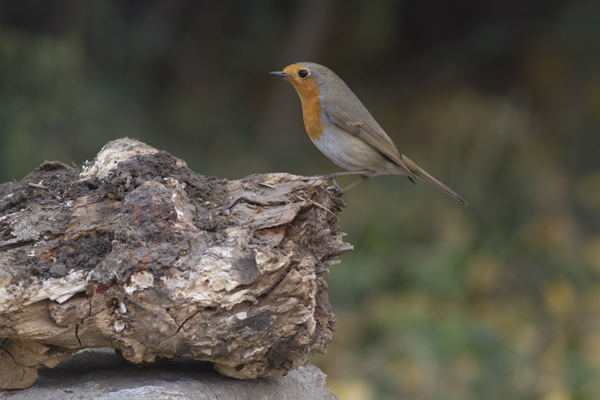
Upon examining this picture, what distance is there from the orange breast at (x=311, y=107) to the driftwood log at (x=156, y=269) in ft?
4.55

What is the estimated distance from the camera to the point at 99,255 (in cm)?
247

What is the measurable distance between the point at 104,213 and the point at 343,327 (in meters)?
3.44

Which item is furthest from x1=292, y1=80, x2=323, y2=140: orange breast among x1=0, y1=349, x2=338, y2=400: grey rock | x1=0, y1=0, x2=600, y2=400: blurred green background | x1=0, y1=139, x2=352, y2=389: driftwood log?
Answer: x1=0, y1=0, x2=600, y2=400: blurred green background

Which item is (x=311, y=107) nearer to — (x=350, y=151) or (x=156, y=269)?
(x=350, y=151)

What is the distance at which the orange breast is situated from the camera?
409 centimetres

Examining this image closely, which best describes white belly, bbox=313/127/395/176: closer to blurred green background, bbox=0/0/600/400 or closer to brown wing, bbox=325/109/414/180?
brown wing, bbox=325/109/414/180

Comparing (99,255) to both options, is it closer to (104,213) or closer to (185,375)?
(104,213)

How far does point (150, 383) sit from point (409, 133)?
633cm

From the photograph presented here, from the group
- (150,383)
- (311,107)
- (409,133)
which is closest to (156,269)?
(150,383)

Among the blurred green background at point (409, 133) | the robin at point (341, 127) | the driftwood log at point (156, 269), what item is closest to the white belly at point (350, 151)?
the robin at point (341, 127)

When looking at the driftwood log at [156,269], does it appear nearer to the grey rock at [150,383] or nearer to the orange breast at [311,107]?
the grey rock at [150,383]

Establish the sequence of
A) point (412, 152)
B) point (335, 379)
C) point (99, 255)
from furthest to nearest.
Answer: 1. point (412, 152)
2. point (335, 379)
3. point (99, 255)

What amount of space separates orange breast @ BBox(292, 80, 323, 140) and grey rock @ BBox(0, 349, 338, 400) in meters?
1.50

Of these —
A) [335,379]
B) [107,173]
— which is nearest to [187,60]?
[335,379]
